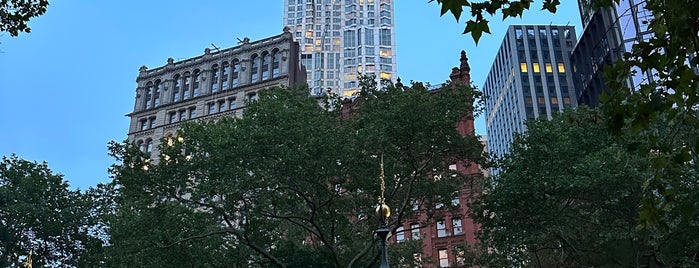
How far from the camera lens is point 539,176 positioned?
23.0m

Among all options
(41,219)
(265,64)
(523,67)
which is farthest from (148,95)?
(523,67)

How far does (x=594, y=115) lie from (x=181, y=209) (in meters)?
20.0

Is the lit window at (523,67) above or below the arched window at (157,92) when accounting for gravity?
above

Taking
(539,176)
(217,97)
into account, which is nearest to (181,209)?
(539,176)

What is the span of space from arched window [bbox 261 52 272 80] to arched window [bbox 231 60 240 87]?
3.04 meters

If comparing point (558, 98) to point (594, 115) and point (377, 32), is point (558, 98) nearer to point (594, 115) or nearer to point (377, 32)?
point (377, 32)

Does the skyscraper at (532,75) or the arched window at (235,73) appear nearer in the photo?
the arched window at (235,73)

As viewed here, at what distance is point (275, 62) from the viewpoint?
2389 inches

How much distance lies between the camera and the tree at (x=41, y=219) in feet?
116

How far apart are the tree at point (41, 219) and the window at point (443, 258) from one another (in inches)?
1000

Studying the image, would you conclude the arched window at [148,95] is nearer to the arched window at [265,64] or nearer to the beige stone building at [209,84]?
the beige stone building at [209,84]

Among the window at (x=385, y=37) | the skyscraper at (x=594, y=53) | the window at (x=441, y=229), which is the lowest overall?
the window at (x=441, y=229)

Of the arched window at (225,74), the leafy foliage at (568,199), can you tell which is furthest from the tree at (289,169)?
the arched window at (225,74)

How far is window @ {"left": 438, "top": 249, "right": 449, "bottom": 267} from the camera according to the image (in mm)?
44906
